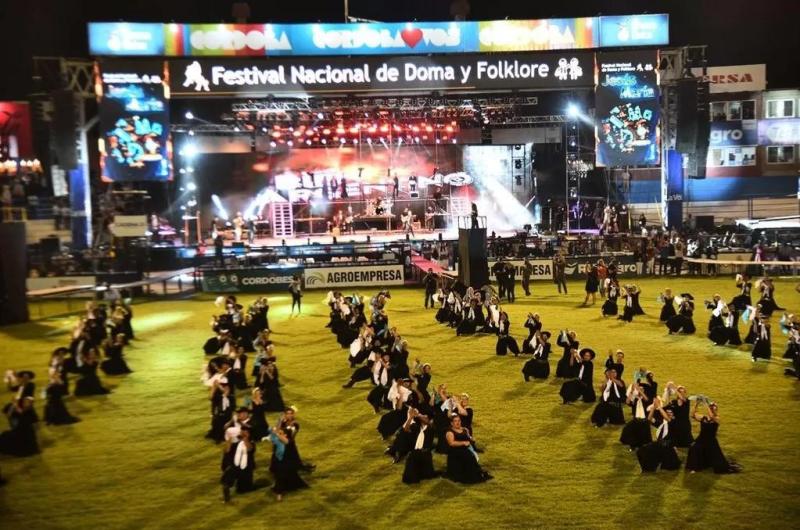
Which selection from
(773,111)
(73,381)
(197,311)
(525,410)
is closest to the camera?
(525,410)

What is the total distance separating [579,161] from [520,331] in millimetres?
18984

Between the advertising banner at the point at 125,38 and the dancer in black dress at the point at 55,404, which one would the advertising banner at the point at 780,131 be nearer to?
the advertising banner at the point at 125,38

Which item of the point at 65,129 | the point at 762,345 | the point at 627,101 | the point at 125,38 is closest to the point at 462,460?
the point at 762,345

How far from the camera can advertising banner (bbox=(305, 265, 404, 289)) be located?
3198 cm

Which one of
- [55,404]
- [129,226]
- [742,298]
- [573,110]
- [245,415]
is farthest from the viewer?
[573,110]

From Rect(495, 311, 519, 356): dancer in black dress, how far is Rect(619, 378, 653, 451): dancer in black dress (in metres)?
6.66

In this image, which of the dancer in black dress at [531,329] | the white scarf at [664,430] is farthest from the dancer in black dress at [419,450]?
the dancer in black dress at [531,329]

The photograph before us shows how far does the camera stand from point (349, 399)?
615 inches

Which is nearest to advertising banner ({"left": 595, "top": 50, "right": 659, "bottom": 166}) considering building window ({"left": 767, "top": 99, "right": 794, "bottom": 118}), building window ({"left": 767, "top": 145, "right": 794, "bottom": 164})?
building window ({"left": 767, "top": 99, "right": 794, "bottom": 118})

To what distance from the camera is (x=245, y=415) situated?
1087cm

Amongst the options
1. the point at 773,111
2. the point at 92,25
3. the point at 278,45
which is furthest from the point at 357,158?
the point at 773,111

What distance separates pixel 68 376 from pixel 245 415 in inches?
376

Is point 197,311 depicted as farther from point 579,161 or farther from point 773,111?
point 773,111

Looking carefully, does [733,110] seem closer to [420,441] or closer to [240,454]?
[420,441]
